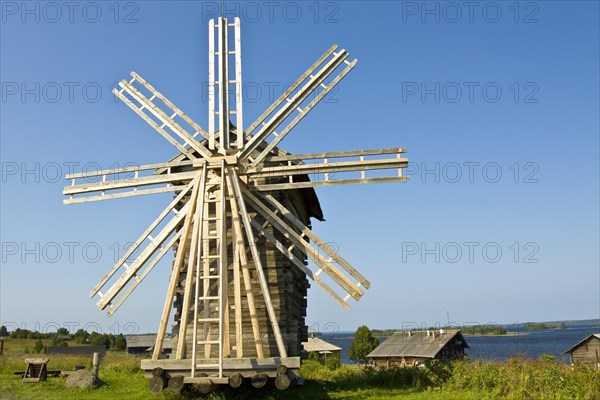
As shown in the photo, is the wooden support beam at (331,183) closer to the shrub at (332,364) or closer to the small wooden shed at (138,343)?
the shrub at (332,364)

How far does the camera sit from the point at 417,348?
43.0m

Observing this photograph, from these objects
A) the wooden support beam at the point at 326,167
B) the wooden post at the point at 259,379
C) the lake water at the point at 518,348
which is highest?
the wooden support beam at the point at 326,167

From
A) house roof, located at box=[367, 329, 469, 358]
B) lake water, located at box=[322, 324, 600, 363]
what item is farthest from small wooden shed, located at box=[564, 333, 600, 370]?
house roof, located at box=[367, 329, 469, 358]

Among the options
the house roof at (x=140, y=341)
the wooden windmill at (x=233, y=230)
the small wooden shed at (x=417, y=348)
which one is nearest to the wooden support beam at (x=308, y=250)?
the wooden windmill at (x=233, y=230)

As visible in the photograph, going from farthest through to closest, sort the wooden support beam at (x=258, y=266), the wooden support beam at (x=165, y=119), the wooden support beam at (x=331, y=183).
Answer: the wooden support beam at (x=165, y=119) < the wooden support beam at (x=331, y=183) < the wooden support beam at (x=258, y=266)

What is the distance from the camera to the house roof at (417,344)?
4191 centimetres

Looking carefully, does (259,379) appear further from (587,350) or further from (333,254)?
(587,350)

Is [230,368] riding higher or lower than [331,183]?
lower

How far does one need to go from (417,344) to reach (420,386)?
30062 millimetres

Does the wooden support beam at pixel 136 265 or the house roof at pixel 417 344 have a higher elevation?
the wooden support beam at pixel 136 265

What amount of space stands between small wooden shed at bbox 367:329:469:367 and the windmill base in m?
30.8

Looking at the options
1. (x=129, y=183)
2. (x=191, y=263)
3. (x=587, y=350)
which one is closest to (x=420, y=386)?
(x=191, y=263)

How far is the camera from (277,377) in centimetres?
1206

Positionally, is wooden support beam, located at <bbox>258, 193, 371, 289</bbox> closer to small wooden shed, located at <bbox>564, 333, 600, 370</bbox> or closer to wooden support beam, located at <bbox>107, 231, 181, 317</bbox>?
wooden support beam, located at <bbox>107, 231, 181, 317</bbox>
